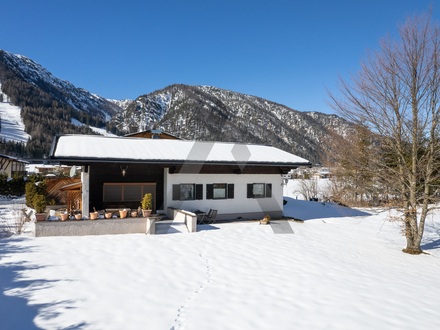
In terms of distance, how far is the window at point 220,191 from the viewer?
13477 millimetres

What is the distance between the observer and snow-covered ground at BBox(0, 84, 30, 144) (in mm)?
102000

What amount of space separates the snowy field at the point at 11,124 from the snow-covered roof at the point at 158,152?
356ft

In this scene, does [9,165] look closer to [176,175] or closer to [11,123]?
[176,175]

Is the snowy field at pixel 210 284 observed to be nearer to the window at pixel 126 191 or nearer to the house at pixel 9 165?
the window at pixel 126 191

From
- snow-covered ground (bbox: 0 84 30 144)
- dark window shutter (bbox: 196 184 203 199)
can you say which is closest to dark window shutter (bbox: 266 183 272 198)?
dark window shutter (bbox: 196 184 203 199)

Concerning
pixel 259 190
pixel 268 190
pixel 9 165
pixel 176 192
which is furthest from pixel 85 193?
pixel 9 165

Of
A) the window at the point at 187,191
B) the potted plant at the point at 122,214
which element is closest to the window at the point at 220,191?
the window at the point at 187,191

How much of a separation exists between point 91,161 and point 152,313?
316 inches

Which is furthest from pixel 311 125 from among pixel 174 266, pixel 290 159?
pixel 174 266

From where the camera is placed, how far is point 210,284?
19.6ft

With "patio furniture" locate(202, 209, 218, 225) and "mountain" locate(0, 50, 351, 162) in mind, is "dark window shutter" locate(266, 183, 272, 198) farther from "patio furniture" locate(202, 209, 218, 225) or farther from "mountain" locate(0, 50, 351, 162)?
Result: "mountain" locate(0, 50, 351, 162)

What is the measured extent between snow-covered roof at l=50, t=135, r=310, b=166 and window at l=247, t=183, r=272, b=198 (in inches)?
56.1

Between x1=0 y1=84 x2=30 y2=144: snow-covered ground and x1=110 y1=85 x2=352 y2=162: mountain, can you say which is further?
x1=110 y1=85 x2=352 y2=162: mountain

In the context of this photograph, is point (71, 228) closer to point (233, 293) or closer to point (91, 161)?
point (91, 161)
